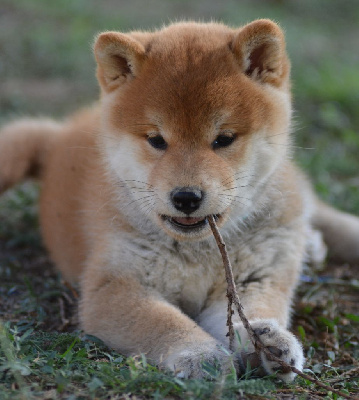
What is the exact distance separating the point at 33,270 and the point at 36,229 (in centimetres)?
84

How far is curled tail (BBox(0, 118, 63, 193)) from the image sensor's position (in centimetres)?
541

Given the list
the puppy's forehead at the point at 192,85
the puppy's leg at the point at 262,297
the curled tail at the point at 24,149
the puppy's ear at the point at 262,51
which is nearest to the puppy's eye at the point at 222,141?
the puppy's forehead at the point at 192,85

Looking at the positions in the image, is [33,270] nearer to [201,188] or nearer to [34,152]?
[34,152]

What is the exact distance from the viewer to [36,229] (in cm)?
561

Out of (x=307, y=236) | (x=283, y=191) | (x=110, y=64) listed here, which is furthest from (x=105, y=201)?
(x=307, y=236)

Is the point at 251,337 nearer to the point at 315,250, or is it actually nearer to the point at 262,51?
the point at 262,51

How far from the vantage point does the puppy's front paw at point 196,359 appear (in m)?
2.99

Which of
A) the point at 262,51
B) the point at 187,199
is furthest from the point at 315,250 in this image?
the point at 187,199

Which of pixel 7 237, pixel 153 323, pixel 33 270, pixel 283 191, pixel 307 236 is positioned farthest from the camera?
pixel 7 237

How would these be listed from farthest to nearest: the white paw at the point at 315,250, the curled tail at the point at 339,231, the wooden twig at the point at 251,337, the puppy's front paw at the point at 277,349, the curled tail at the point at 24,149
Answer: the curled tail at the point at 24,149 → the curled tail at the point at 339,231 → the white paw at the point at 315,250 → the puppy's front paw at the point at 277,349 → the wooden twig at the point at 251,337

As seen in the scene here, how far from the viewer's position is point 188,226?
3338 millimetres

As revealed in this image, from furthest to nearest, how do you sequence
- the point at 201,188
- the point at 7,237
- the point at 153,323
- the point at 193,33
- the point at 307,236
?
the point at 7,237, the point at 307,236, the point at 193,33, the point at 153,323, the point at 201,188

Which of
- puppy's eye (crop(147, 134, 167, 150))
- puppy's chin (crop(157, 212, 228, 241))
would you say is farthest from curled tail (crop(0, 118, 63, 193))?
puppy's chin (crop(157, 212, 228, 241))

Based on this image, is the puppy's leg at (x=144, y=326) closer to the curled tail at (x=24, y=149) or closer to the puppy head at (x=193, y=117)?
the puppy head at (x=193, y=117)
